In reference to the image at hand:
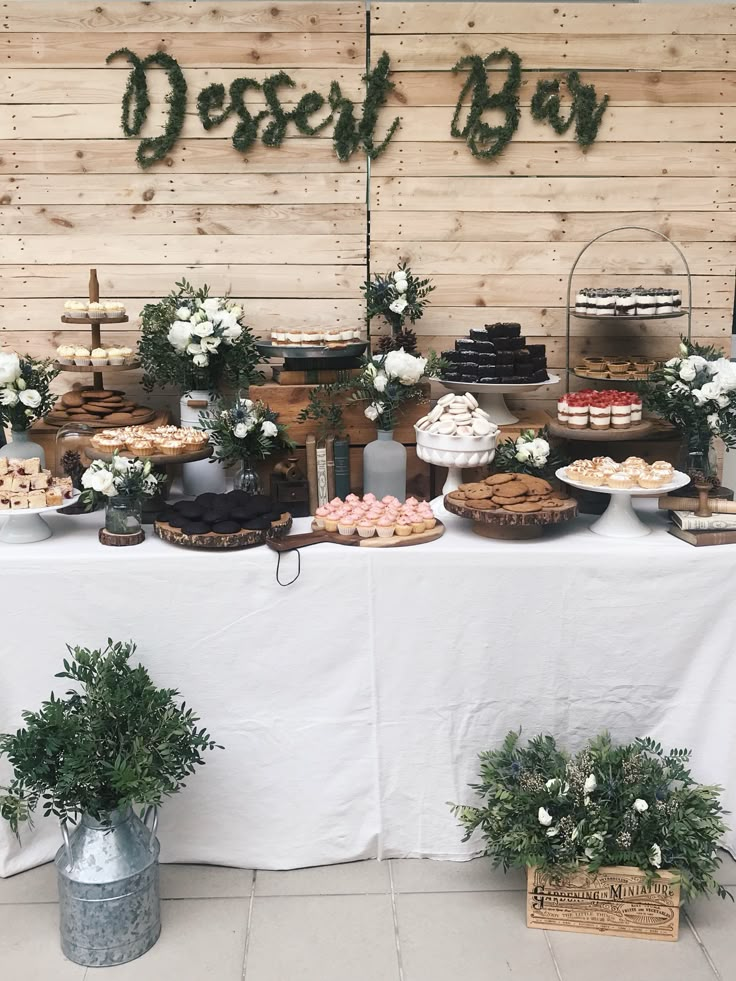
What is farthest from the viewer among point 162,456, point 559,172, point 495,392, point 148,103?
point 559,172

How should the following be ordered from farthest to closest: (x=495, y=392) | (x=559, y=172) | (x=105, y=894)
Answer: (x=559, y=172) < (x=495, y=392) < (x=105, y=894)

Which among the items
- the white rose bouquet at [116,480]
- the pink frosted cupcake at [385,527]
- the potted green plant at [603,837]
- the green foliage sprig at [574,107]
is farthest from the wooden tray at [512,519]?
the green foliage sprig at [574,107]

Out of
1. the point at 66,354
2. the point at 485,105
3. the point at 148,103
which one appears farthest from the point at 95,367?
the point at 485,105

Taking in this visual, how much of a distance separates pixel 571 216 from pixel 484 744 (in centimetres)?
213

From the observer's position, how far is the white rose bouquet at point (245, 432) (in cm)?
346

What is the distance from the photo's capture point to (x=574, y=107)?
13.0ft

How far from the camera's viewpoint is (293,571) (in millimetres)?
3127

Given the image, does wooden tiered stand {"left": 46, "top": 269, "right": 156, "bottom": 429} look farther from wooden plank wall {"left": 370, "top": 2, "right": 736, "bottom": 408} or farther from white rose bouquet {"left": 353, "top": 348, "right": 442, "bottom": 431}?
wooden plank wall {"left": 370, "top": 2, "right": 736, "bottom": 408}

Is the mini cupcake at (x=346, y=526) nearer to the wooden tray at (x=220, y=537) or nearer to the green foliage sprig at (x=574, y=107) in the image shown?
the wooden tray at (x=220, y=537)

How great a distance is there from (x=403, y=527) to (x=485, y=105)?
71.6 inches

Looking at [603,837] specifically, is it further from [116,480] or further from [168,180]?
[168,180]

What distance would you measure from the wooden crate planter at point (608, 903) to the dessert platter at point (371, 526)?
3.46ft

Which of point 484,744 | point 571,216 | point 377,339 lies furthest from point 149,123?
point 484,744

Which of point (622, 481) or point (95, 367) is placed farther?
point (95, 367)
